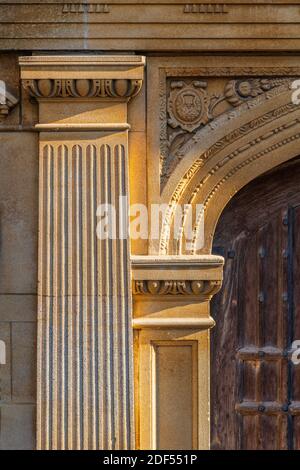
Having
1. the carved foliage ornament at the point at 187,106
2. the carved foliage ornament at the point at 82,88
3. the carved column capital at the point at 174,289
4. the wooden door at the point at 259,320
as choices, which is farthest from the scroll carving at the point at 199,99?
the wooden door at the point at 259,320

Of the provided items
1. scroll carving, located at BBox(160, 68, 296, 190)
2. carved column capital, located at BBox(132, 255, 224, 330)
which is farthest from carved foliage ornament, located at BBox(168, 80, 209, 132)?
carved column capital, located at BBox(132, 255, 224, 330)

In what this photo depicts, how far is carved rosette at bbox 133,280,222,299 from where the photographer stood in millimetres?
4766

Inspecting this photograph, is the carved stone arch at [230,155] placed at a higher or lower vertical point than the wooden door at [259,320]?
higher

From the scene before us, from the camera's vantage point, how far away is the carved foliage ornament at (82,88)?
4.67 metres

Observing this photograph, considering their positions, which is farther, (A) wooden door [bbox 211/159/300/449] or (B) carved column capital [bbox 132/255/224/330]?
(A) wooden door [bbox 211/159/300/449]

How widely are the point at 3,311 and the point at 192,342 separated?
1163 millimetres

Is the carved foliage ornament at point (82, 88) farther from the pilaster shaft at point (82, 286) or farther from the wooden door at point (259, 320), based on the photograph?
the wooden door at point (259, 320)

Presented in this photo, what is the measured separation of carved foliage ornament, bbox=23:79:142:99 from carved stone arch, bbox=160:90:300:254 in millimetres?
512

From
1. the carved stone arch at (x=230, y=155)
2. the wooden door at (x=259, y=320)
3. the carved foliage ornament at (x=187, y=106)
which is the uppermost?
the carved foliage ornament at (x=187, y=106)

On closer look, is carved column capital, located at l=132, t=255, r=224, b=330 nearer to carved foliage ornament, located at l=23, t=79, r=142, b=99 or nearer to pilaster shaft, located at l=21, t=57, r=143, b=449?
pilaster shaft, located at l=21, t=57, r=143, b=449

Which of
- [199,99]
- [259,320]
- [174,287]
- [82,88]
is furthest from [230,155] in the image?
[259,320]

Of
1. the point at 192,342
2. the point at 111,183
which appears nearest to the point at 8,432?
the point at 192,342

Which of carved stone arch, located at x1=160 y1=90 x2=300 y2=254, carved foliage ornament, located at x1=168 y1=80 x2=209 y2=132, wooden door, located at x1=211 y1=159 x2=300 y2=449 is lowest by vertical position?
wooden door, located at x1=211 y1=159 x2=300 y2=449
